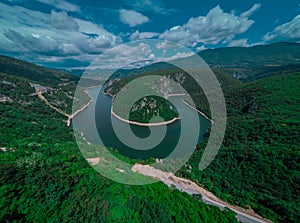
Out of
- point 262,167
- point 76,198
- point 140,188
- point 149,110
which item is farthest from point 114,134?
point 262,167

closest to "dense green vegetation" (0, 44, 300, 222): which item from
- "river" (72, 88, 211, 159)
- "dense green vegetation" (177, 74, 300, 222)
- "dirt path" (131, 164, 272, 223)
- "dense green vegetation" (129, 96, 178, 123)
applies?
"dense green vegetation" (177, 74, 300, 222)

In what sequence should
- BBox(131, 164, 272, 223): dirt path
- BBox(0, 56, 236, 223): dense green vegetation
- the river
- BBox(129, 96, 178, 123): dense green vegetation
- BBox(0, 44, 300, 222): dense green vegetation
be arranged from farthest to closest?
BBox(129, 96, 178, 123): dense green vegetation
the river
BBox(131, 164, 272, 223): dirt path
BBox(0, 44, 300, 222): dense green vegetation
BBox(0, 56, 236, 223): dense green vegetation

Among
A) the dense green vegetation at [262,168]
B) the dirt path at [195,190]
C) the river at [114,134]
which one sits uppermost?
the dense green vegetation at [262,168]

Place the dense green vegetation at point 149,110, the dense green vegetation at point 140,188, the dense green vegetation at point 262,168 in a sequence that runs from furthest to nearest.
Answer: the dense green vegetation at point 149,110 < the dense green vegetation at point 262,168 < the dense green vegetation at point 140,188

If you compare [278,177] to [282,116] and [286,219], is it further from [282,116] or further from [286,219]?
[282,116]

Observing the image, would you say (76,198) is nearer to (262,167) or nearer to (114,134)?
(262,167)

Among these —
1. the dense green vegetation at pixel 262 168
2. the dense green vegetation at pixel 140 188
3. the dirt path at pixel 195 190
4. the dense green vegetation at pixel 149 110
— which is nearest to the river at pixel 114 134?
the dense green vegetation at pixel 149 110

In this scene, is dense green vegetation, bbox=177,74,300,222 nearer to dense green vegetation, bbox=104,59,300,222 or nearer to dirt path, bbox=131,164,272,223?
dense green vegetation, bbox=104,59,300,222

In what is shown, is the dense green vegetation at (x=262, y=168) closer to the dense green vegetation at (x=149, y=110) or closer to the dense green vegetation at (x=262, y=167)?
the dense green vegetation at (x=262, y=167)

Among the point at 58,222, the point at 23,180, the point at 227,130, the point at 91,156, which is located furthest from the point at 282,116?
the point at 23,180
